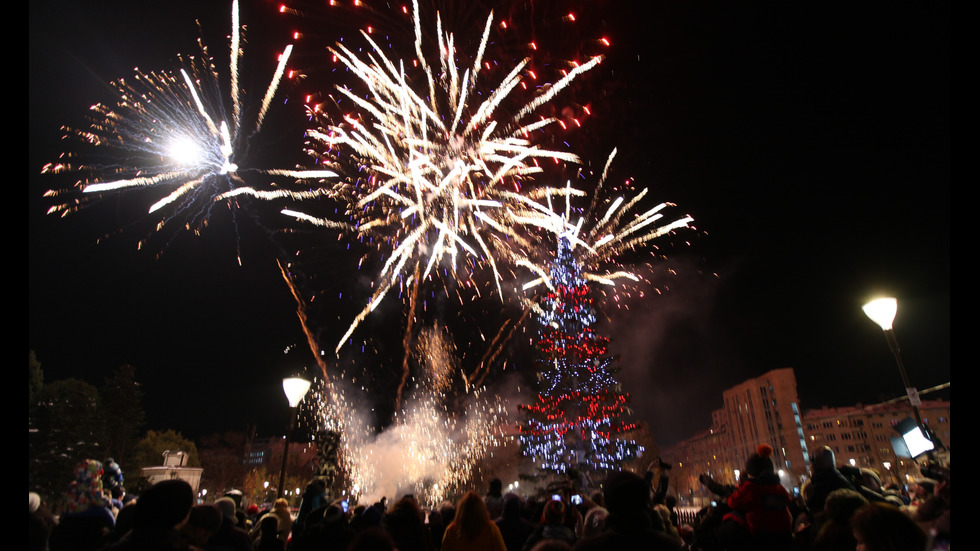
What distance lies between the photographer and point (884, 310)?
7500mm

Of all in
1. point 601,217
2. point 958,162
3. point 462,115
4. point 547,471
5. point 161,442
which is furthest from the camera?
point 161,442

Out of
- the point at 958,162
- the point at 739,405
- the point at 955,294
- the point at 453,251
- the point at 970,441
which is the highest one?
the point at 453,251

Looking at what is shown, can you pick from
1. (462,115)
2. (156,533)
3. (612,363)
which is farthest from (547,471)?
(156,533)

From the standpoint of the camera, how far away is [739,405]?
379 feet

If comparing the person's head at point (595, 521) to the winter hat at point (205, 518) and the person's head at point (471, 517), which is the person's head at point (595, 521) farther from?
the winter hat at point (205, 518)

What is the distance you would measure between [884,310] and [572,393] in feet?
57.3

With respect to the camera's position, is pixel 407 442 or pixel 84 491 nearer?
pixel 84 491

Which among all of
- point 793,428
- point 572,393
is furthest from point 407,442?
point 793,428

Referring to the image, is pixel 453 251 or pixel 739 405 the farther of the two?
pixel 739 405

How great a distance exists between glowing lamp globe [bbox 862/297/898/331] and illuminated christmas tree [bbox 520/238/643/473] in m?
16.4

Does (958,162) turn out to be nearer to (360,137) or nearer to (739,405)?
(360,137)

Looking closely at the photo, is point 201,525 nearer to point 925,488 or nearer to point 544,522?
point 544,522

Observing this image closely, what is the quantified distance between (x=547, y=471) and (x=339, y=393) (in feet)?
67.3

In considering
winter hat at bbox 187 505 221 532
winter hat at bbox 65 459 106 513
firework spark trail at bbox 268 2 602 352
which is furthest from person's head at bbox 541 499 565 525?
firework spark trail at bbox 268 2 602 352
